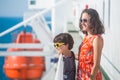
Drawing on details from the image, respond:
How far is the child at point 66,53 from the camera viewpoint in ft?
5.06

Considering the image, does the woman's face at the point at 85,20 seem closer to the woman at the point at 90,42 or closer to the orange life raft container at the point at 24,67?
the woman at the point at 90,42

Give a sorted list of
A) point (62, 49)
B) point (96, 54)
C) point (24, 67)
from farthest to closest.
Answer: point (24, 67), point (62, 49), point (96, 54)

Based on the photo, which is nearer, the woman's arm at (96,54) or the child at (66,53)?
the woman's arm at (96,54)

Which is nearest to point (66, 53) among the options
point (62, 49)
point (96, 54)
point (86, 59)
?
point (62, 49)

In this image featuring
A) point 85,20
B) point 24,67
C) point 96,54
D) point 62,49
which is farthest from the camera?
point 24,67

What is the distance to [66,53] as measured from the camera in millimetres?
1571

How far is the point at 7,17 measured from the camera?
43.1 feet

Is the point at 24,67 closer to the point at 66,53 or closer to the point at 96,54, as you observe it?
the point at 66,53

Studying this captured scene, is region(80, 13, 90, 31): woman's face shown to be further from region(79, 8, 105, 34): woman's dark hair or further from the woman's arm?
the woman's arm

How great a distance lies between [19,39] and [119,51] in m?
2.82

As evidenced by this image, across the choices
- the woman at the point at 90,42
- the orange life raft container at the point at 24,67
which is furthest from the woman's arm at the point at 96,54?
the orange life raft container at the point at 24,67

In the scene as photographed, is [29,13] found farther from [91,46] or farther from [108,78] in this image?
[91,46]

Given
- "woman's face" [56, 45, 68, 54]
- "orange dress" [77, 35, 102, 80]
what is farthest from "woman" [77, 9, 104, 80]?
"woman's face" [56, 45, 68, 54]

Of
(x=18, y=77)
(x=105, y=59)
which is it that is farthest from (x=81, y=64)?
(x=18, y=77)
